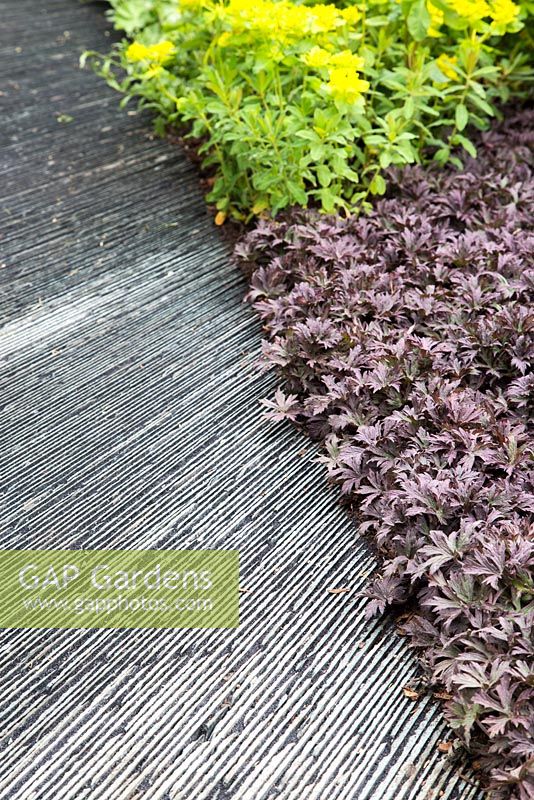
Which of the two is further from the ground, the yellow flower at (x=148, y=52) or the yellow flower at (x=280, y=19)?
the yellow flower at (x=280, y=19)

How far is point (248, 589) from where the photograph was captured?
1.69 metres

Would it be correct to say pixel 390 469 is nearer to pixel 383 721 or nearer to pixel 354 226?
pixel 383 721

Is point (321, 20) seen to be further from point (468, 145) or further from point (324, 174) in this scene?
point (468, 145)

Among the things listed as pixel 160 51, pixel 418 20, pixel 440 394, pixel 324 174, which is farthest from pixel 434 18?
pixel 440 394

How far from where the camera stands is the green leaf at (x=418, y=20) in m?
2.50

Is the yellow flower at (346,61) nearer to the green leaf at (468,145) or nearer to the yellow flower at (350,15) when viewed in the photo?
the yellow flower at (350,15)

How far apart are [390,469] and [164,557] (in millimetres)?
563

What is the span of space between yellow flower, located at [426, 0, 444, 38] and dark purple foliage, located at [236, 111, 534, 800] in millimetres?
452

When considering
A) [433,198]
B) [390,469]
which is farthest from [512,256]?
[390,469]

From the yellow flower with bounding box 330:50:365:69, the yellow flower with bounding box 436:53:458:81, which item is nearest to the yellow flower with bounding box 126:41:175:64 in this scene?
the yellow flower with bounding box 330:50:365:69

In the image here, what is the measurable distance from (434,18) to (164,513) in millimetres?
1899

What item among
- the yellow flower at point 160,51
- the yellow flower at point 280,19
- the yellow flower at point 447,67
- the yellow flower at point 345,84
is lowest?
the yellow flower at point 447,67

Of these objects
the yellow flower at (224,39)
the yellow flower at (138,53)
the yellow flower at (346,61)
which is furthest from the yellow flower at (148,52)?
the yellow flower at (346,61)

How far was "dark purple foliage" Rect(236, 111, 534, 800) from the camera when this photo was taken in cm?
141
